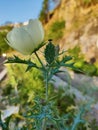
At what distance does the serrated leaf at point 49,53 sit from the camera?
3.18ft

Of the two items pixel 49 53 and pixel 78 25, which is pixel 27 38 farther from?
pixel 78 25

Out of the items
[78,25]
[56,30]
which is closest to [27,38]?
[78,25]

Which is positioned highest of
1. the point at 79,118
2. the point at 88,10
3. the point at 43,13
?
the point at 43,13

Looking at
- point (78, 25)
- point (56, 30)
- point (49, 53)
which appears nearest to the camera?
point (49, 53)

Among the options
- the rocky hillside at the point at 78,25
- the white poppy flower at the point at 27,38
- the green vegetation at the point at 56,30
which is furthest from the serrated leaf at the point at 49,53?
the green vegetation at the point at 56,30

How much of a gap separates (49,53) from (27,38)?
0.07 metres

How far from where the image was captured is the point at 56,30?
1831cm

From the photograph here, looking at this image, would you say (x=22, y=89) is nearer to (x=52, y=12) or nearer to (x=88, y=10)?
(x=88, y=10)

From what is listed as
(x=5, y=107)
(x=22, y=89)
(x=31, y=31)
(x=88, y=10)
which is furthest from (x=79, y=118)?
(x=88, y=10)

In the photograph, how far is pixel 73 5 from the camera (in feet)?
63.6

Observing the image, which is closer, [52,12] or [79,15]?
[79,15]

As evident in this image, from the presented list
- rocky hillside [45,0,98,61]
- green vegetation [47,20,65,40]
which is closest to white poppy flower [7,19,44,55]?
rocky hillside [45,0,98,61]

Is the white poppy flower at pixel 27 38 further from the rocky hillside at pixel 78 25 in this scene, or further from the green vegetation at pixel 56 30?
the green vegetation at pixel 56 30

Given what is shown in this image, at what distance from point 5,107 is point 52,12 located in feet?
60.1
